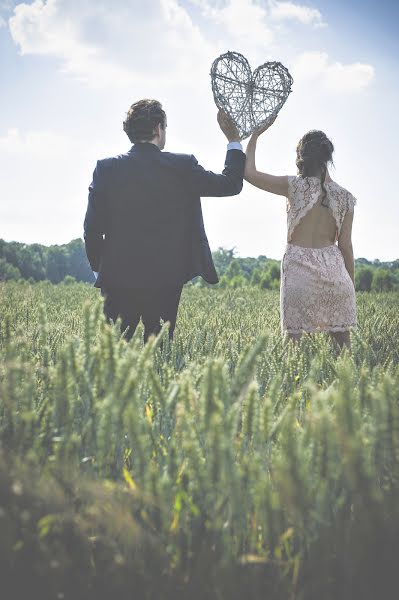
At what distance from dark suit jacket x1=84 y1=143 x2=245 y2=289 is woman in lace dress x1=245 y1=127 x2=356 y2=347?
0.90 meters

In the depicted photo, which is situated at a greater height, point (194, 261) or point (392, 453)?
point (194, 261)

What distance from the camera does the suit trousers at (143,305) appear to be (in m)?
3.37

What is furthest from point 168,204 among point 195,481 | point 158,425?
point 195,481

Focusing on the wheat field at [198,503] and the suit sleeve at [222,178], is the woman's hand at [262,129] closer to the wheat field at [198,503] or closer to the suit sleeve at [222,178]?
the suit sleeve at [222,178]

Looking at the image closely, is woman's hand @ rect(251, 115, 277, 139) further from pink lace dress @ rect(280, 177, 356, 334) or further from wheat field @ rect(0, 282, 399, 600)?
wheat field @ rect(0, 282, 399, 600)

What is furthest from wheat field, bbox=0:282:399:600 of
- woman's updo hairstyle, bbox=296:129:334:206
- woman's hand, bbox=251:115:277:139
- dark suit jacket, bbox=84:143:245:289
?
woman's updo hairstyle, bbox=296:129:334:206

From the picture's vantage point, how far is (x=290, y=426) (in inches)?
37.1

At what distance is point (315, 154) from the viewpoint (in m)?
4.05

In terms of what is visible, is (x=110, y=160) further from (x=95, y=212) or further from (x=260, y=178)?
(x=260, y=178)

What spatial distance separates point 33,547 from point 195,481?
1.13 ft

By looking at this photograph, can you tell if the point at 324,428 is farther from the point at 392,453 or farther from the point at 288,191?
the point at 288,191

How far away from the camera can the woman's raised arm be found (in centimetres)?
401

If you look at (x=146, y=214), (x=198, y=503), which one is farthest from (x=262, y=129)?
(x=198, y=503)

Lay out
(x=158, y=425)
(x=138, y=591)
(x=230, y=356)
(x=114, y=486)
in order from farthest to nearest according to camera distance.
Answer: (x=230, y=356) → (x=158, y=425) → (x=114, y=486) → (x=138, y=591)
